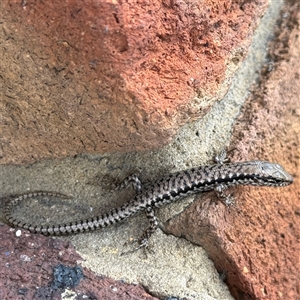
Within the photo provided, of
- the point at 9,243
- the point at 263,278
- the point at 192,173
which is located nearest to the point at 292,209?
the point at 263,278

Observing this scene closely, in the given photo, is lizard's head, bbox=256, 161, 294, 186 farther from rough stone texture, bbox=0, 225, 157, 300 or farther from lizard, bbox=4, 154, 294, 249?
rough stone texture, bbox=0, 225, 157, 300

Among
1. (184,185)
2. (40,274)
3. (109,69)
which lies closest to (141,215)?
(184,185)

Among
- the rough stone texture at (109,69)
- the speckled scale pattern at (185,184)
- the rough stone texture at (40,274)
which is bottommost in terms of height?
the rough stone texture at (40,274)

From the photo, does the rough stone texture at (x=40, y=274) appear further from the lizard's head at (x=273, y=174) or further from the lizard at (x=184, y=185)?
the lizard's head at (x=273, y=174)

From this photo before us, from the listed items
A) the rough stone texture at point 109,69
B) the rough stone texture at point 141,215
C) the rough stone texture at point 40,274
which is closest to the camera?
the rough stone texture at point 109,69

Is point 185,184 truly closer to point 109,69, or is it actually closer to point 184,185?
point 184,185

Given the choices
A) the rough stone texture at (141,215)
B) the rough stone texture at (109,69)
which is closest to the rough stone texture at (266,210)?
the rough stone texture at (141,215)
